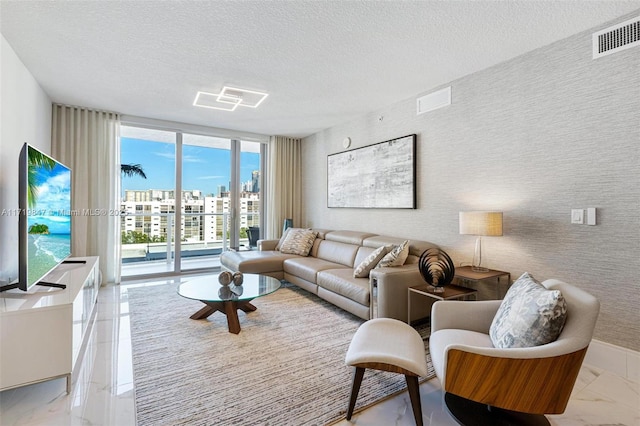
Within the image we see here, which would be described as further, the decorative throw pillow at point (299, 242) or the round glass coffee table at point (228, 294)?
the decorative throw pillow at point (299, 242)

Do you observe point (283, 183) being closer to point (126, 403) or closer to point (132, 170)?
point (132, 170)

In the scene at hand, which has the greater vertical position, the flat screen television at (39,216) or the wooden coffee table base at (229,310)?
the flat screen television at (39,216)

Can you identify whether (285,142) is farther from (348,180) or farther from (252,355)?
(252,355)

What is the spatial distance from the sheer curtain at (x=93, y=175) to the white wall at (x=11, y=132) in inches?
43.8

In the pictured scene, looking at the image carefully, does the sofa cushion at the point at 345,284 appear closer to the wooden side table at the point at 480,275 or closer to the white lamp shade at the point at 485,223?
the wooden side table at the point at 480,275

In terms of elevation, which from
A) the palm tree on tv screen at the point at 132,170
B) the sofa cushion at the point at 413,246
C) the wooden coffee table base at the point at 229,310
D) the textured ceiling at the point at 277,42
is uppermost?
the textured ceiling at the point at 277,42

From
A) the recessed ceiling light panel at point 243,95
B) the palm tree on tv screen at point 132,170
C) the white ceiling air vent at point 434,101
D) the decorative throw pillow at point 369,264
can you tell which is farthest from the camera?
the palm tree on tv screen at point 132,170

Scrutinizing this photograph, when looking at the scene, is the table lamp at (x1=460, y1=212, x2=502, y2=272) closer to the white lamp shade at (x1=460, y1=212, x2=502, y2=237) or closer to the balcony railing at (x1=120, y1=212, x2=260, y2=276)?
the white lamp shade at (x1=460, y1=212, x2=502, y2=237)

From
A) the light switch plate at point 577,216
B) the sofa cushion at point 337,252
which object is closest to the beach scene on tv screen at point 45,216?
the sofa cushion at point 337,252

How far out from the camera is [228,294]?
9.36ft

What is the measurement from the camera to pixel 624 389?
2.00 m

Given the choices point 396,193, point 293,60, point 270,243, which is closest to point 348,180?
point 396,193

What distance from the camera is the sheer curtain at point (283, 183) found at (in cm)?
584

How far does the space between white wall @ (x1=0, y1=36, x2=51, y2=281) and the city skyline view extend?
188 centimetres
